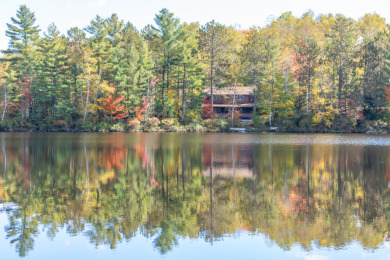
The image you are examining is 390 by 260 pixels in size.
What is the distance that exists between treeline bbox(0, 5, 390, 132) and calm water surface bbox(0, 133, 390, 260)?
1514 inches

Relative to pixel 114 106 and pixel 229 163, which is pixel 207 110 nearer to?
pixel 114 106

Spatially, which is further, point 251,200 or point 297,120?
point 297,120

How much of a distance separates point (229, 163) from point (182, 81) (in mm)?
44250

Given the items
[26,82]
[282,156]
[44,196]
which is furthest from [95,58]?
[44,196]

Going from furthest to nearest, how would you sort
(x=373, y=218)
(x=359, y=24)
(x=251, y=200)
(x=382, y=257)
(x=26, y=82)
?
(x=359, y=24) < (x=26, y=82) < (x=251, y=200) < (x=373, y=218) < (x=382, y=257)

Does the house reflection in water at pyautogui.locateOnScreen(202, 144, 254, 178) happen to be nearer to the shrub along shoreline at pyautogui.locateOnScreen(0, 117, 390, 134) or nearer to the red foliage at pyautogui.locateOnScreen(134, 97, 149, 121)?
the shrub along shoreline at pyautogui.locateOnScreen(0, 117, 390, 134)

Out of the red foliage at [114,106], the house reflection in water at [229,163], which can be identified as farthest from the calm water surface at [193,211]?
the red foliage at [114,106]

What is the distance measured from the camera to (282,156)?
26781mm

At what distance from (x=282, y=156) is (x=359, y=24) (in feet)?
243

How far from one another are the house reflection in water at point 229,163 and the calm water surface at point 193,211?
103mm

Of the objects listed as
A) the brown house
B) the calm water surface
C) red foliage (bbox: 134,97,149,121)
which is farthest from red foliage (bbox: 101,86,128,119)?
the calm water surface

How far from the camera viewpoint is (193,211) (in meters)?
12.9

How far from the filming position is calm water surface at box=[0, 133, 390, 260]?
33.2ft

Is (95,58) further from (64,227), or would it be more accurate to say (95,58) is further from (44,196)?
(64,227)
